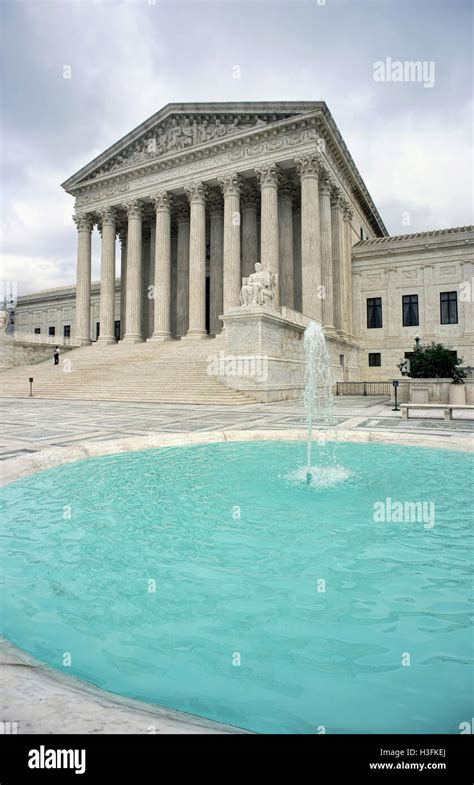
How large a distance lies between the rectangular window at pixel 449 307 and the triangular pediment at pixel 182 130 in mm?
16027

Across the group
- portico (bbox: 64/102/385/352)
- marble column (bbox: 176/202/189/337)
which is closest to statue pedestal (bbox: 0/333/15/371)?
portico (bbox: 64/102/385/352)

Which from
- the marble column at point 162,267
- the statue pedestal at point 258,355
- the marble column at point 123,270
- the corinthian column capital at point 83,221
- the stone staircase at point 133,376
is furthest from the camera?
the marble column at point 123,270

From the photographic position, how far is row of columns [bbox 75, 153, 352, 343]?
91.7 ft

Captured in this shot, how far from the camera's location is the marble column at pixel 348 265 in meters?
33.0

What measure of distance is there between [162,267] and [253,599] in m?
33.0

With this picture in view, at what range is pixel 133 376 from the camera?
925 inches

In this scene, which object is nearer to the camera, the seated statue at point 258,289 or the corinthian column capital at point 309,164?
the seated statue at point 258,289

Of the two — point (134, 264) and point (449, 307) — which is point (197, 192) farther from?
point (449, 307)

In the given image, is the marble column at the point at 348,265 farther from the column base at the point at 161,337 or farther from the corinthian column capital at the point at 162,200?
the corinthian column capital at the point at 162,200

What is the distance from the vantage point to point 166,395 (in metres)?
19.5

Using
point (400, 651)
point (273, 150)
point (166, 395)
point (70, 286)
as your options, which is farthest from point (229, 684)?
point (70, 286)

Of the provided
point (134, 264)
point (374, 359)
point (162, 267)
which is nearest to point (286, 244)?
A: point (162, 267)

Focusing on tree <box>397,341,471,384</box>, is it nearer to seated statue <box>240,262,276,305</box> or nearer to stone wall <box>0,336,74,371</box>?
seated statue <box>240,262,276,305</box>

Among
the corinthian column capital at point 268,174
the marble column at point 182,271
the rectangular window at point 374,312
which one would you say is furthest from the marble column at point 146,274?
the rectangular window at point 374,312
